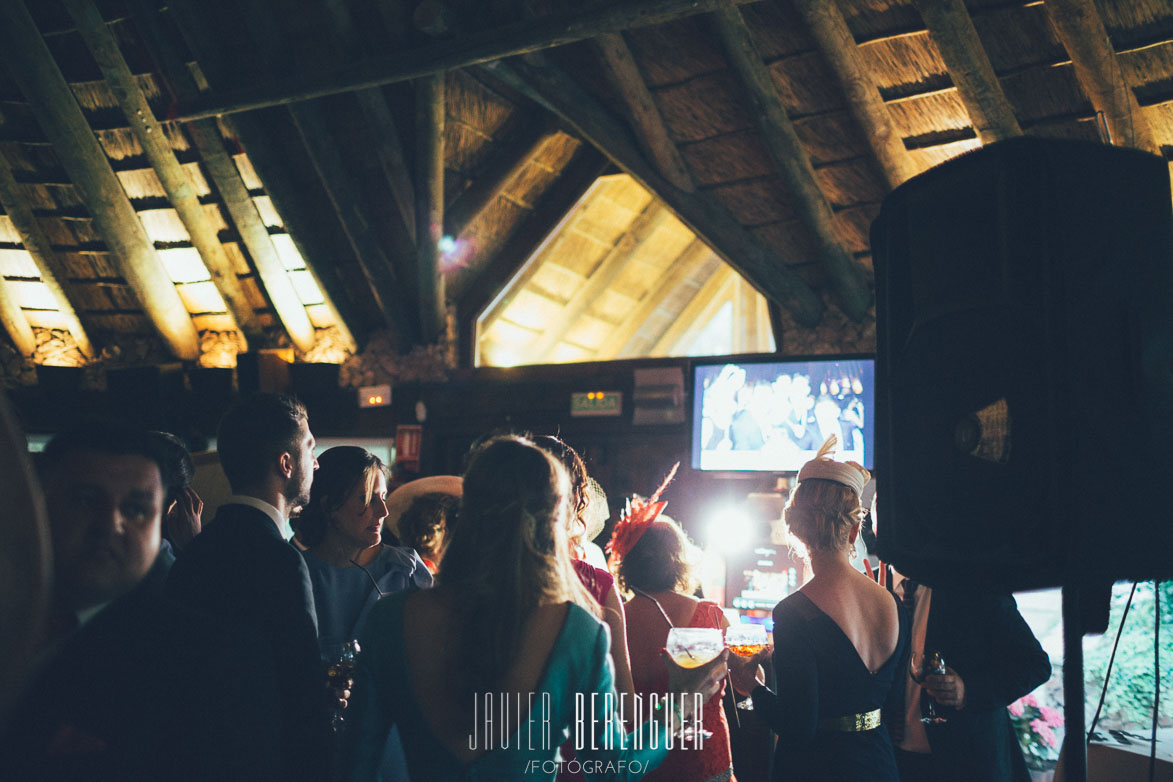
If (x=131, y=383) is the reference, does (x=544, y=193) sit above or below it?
above

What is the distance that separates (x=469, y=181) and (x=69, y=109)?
2762 mm

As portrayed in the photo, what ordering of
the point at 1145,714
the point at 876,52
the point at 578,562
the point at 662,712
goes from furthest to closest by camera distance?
1. the point at 876,52
2. the point at 1145,714
3. the point at 578,562
4. the point at 662,712

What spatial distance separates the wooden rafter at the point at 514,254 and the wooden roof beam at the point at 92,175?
2429 millimetres

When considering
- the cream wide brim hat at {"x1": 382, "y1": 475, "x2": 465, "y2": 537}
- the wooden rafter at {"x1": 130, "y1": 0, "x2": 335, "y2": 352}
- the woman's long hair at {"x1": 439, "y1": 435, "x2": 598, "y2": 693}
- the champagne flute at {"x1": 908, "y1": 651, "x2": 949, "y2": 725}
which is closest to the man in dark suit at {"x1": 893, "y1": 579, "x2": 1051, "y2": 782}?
the champagne flute at {"x1": 908, "y1": 651, "x2": 949, "y2": 725}

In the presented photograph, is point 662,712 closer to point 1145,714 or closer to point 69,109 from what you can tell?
point 1145,714

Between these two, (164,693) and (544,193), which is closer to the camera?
(164,693)

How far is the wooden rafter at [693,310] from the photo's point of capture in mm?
7656

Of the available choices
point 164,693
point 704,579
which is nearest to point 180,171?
point 704,579

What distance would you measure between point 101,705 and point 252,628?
11.3 inches

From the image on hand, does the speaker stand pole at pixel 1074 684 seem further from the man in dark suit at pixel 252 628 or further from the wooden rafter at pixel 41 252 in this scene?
the wooden rafter at pixel 41 252

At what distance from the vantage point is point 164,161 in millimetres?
5711

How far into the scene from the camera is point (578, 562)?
84.7 inches

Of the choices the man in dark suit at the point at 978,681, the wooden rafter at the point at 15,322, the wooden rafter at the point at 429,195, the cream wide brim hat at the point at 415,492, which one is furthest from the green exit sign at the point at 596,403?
the wooden rafter at the point at 15,322

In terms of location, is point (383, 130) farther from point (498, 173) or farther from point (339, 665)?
point (339, 665)
